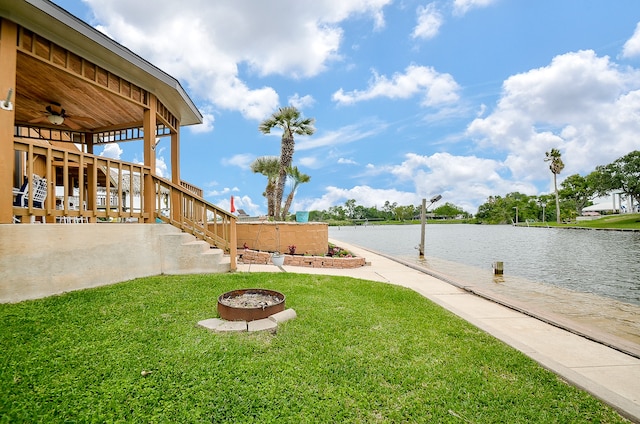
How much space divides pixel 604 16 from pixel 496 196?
6645cm

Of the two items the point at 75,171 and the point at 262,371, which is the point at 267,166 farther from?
the point at 262,371

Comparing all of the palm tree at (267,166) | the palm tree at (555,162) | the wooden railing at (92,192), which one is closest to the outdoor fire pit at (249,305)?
the wooden railing at (92,192)

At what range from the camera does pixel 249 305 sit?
3703mm

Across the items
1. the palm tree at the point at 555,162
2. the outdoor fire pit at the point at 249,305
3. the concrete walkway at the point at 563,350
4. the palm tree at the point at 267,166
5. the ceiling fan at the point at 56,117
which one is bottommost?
the concrete walkway at the point at 563,350

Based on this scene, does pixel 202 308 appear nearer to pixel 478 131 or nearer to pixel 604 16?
pixel 604 16

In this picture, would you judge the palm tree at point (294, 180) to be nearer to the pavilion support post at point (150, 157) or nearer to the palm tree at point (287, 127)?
the palm tree at point (287, 127)

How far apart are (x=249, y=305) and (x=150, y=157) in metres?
4.52

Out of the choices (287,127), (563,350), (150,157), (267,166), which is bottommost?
(563,350)

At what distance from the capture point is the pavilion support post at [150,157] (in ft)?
19.1

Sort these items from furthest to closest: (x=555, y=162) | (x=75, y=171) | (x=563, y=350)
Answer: (x=555, y=162), (x=75, y=171), (x=563, y=350)

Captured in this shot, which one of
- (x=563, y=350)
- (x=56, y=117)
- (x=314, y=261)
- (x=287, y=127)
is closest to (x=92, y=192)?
(x=56, y=117)

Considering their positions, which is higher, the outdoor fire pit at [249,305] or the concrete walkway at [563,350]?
the outdoor fire pit at [249,305]

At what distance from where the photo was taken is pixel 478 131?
26766 millimetres

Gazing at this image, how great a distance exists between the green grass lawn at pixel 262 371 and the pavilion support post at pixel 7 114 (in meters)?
1.37
